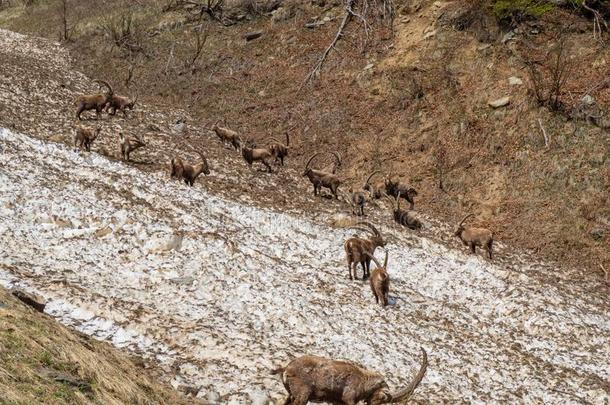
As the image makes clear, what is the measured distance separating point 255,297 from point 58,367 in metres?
6.54

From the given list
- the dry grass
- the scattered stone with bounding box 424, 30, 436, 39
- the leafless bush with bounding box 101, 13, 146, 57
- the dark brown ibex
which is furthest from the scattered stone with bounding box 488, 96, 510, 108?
the leafless bush with bounding box 101, 13, 146, 57

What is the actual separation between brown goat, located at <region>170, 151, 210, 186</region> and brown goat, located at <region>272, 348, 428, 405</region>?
569 inches

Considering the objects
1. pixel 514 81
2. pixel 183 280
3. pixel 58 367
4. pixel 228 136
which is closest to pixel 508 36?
pixel 514 81

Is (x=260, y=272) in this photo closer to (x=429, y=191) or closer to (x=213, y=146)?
(x=429, y=191)

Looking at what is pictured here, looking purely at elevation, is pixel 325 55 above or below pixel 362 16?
below

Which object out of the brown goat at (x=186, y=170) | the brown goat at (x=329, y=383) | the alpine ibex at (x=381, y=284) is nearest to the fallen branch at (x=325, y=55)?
the brown goat at (x=186, y=170)

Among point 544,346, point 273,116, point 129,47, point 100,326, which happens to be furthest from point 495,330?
point 129,47

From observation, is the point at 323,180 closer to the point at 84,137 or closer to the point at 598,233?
the point at 84,137

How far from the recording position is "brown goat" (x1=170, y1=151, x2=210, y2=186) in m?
22.9

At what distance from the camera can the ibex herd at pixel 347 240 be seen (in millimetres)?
9656

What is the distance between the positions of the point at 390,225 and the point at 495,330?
27.7ft

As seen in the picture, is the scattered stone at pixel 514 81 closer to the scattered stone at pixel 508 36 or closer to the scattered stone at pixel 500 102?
the scattered stone at pixel 500 102

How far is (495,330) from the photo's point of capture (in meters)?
15.8

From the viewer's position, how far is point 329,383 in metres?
9.70
